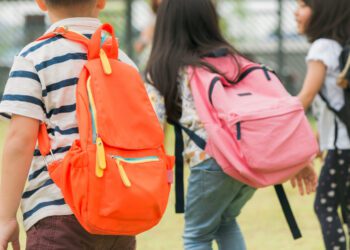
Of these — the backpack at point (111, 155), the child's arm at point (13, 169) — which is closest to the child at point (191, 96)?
the backpack at point (111, 155)

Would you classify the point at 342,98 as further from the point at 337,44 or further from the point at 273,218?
the point at 273,218

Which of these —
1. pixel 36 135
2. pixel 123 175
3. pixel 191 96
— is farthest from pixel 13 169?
pixel 191 96

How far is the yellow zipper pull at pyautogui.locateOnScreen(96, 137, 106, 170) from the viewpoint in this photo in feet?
9.11

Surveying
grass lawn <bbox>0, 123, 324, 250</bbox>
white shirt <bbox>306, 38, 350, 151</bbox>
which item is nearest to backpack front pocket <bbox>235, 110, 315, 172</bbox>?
white shirt <bbox>306, 38, 350, 151</bbox>

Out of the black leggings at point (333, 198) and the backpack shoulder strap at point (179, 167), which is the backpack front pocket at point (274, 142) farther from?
the black leggings at point (333, 198)

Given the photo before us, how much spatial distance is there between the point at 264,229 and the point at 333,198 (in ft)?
5.37

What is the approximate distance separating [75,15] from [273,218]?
4211mm

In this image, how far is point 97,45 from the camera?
2971 millimetres

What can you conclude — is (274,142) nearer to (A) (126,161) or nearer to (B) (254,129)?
(B) (254,129)

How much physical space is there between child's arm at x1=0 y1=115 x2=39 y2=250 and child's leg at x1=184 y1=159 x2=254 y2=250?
137 centimetres

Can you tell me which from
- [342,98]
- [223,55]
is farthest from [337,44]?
[223,55]

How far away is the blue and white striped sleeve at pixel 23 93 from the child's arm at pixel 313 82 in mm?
2136

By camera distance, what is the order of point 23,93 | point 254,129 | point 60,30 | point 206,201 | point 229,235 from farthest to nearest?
point 229,235 < point 206,201 < point 254,129 < point 60,30 < point 23,93

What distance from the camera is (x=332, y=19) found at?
5012 mm
